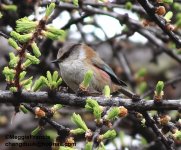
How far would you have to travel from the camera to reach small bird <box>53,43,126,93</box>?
459cm

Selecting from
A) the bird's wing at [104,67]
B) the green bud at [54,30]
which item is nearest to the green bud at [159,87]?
the green bud at [54,30]

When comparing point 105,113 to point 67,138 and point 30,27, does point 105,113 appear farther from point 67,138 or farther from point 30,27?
point 30,27

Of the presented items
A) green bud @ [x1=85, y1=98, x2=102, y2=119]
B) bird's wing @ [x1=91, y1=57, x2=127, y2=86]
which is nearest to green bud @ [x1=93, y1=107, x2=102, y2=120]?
green bud @ [x1=85, y1=98, x2=102, y2=119]

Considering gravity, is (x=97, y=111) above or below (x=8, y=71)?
below

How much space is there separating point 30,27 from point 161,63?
7.21 metres

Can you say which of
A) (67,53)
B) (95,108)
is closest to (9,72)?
(95,108)

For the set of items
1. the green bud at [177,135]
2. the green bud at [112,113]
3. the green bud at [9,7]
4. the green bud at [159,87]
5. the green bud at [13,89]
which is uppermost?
the green bud at [9,7]

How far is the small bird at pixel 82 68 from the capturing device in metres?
4.59

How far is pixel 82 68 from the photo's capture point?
4770 millimetres

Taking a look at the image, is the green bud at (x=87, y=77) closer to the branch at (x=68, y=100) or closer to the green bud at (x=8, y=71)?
the branch at (x=68, y=100)

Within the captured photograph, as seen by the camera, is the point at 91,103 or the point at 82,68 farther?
the point at 82,68

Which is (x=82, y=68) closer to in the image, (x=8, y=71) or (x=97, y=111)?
(x=8, y=71)

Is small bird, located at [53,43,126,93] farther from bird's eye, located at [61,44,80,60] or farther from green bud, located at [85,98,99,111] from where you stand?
green bud, located at [85,98,99,111]

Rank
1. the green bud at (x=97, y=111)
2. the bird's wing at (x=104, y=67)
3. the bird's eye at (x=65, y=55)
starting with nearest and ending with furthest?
the green bud at (x=97, y=111) → the bird's eye at (x=65, y=55) → the bird's wing at (x=104, y=67)
